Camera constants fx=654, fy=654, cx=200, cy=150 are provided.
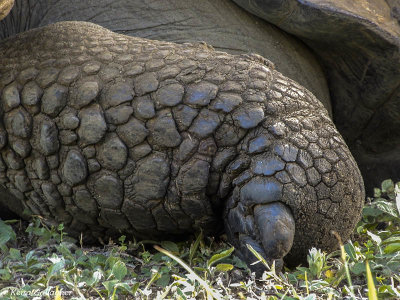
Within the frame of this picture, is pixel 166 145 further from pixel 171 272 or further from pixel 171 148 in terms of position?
pixel 171 272

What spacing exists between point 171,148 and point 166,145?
14mm

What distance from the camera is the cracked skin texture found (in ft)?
5.18

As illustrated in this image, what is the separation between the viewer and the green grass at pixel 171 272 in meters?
1.38

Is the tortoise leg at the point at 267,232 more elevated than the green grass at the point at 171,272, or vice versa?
the tortoise leg at the point at 267,232

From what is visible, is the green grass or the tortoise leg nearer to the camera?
the green grass

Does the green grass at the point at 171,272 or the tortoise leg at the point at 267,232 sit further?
the tortoise leg at the point at 267,232

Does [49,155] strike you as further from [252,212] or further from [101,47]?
[252,212]

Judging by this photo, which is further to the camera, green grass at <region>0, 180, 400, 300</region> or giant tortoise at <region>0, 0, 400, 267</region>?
giant tortoise at <region>0, 0, 400, 267</region>

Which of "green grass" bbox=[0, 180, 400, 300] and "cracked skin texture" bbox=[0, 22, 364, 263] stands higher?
"cracked skin texture" bbox=[0, 22, 364, 263]

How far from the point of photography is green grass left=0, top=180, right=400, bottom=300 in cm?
138

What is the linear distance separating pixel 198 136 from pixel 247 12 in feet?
2.92

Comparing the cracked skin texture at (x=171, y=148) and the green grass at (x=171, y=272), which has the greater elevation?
the cracked skin texture at (x=171, y=148)

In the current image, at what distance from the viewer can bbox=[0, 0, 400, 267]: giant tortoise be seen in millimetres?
1572

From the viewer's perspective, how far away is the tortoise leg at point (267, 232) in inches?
59.1
